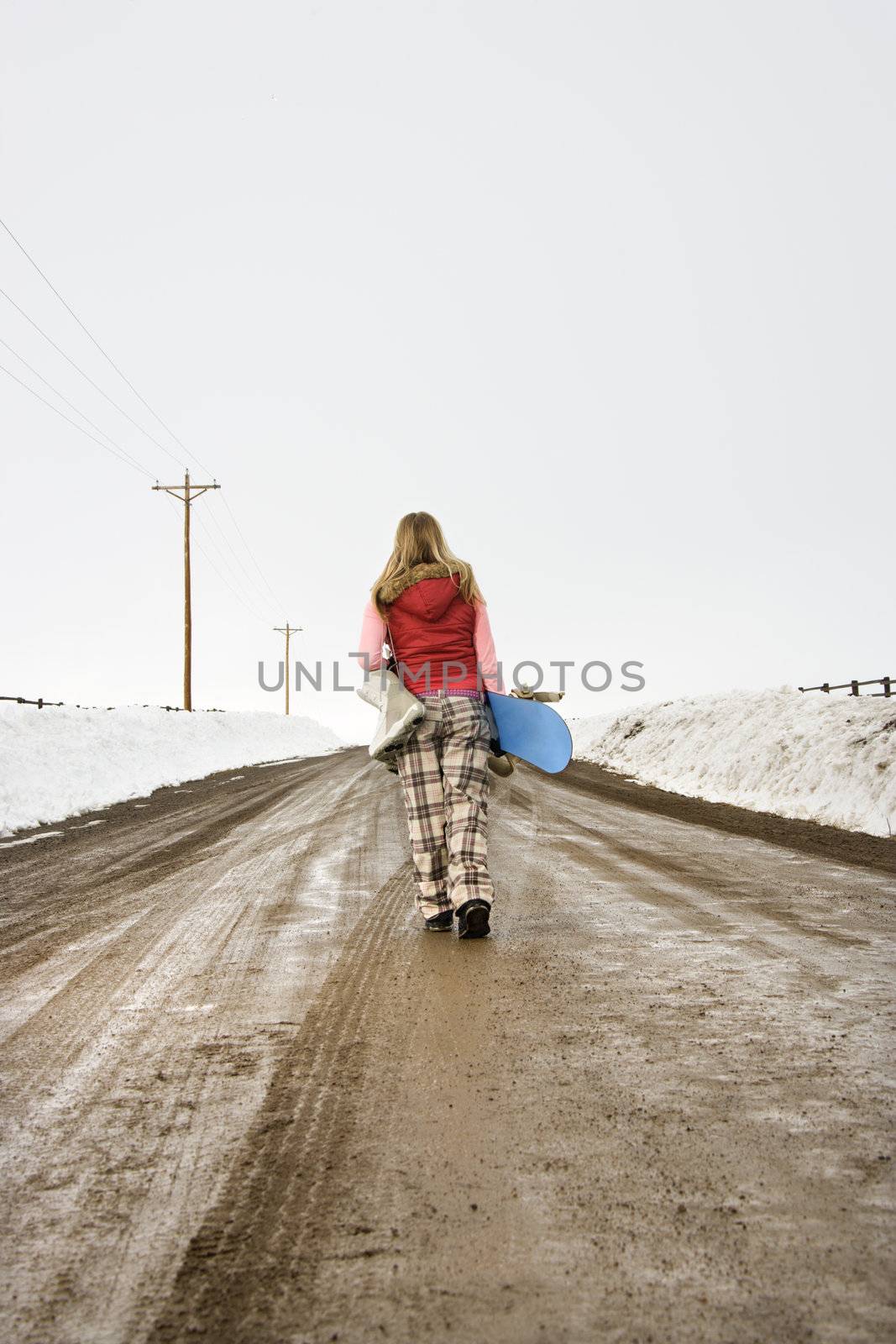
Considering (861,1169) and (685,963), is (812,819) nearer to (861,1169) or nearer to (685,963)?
(685,963)

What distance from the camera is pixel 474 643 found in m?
4.80

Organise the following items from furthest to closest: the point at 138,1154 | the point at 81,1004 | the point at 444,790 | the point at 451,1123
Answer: the point at 444,790 < the point at 81,1004 < the point at 451,1123 < the point at 138,1154

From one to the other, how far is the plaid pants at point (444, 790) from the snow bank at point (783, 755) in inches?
239

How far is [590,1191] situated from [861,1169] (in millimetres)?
601

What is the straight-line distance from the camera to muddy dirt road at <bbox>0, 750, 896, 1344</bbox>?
5.12 ft

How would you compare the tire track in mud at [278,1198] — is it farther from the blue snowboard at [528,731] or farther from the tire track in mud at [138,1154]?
the blue snowboard at [528,731]

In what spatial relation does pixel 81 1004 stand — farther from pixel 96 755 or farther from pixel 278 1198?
pixel 96 755

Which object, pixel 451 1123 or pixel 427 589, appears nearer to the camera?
pixel 451 1123

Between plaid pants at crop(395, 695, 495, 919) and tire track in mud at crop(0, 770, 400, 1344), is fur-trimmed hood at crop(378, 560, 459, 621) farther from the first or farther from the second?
tire track in mud at crop(0, 770, 400, 1344)

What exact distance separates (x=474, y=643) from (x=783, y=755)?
10045 millimetres

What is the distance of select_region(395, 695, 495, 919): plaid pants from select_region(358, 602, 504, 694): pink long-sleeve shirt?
23 cm

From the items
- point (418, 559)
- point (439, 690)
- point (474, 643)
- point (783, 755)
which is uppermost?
point (418, 559)

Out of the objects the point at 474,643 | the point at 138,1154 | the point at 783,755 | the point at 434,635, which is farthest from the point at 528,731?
the point at 783,755

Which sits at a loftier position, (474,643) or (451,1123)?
(474,643)
